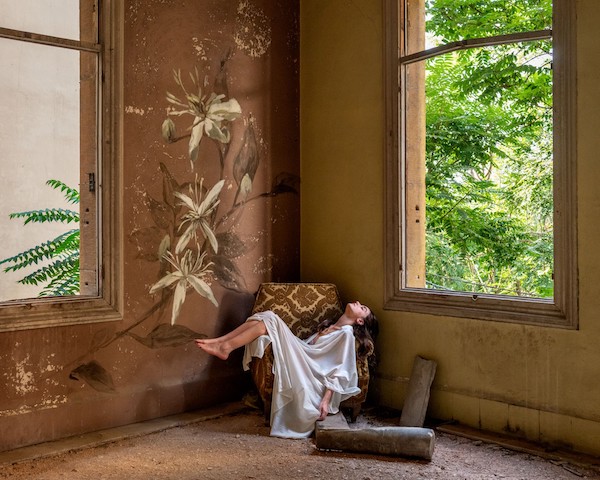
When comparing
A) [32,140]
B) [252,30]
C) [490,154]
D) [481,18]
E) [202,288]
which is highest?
[252,30]

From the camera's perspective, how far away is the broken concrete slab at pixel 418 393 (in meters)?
4.09

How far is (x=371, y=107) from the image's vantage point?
15.3 ft

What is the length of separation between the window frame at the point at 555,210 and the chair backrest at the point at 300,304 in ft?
1.43

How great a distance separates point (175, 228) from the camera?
4375 millimetres

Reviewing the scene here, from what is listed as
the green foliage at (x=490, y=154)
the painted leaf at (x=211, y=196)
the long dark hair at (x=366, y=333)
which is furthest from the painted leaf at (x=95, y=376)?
the green foliage at (x=490, y=154)

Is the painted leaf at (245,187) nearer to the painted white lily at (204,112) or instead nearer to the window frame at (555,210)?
the painted white lily at (204,112)

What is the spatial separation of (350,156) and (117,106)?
172 cm

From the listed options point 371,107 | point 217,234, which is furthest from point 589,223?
point 217,234

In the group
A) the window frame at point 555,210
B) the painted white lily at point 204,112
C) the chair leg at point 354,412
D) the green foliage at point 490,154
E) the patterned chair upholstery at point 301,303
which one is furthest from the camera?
the patterned chair upholstery at point 301,303

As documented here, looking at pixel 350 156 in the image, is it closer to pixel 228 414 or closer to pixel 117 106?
pixel 117 106

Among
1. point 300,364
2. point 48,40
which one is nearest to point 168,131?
point 48,40

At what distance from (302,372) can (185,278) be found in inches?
41.5

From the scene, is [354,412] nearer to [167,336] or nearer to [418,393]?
[418,393]

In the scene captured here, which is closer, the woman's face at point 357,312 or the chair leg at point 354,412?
the chair leg at point 354,412
